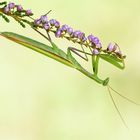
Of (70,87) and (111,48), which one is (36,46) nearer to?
(111,48)

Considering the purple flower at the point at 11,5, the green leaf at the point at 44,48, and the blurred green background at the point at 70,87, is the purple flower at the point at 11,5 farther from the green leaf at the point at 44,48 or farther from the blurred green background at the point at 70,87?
the blurred green background at the point at 70,87

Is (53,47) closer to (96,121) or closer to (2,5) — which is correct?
(2,5)

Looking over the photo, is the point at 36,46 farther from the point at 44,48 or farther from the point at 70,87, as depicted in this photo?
the point at 70,87

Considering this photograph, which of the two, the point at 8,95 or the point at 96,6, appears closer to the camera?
the point at 8,95

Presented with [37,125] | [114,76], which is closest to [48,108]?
[37,125]

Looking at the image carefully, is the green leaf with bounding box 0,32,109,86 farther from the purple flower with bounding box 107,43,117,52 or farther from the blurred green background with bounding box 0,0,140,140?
the blurred green background with bounding box 0,0,140,140

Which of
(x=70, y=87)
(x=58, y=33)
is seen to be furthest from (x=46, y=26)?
(x=70, y=87)

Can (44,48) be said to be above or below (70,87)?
below

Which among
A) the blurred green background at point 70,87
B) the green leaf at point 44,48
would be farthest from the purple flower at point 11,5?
the blurred green background at point 70,87

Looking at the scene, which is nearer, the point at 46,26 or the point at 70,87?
the point at 46,26
